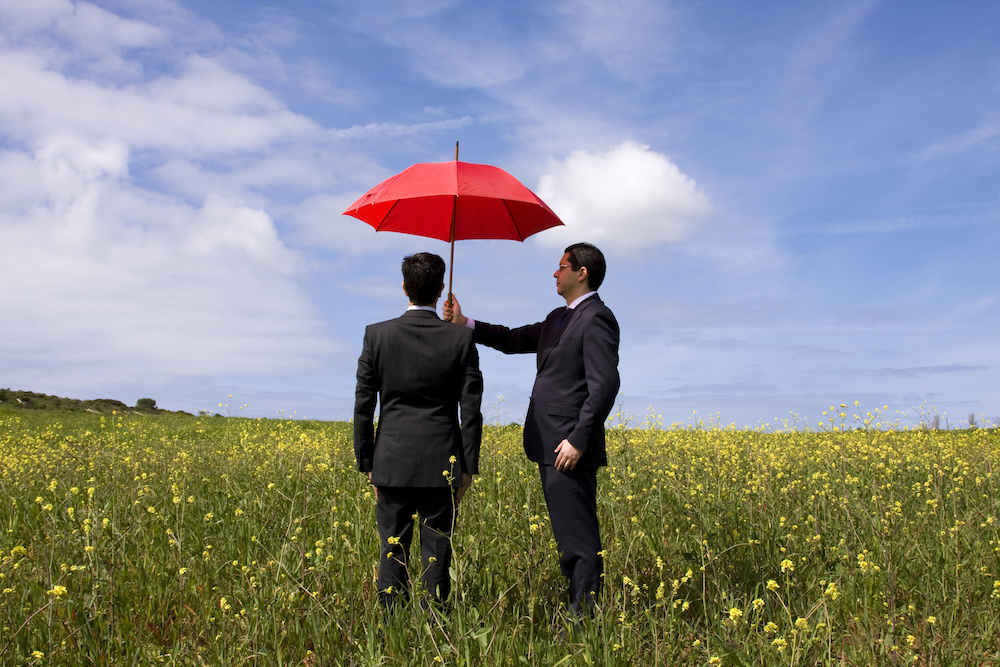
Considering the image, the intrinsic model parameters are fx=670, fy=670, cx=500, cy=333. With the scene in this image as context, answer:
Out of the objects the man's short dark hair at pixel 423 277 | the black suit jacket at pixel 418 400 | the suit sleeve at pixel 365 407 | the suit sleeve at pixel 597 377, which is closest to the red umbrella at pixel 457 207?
the man's short dark hair at pixel 423 277

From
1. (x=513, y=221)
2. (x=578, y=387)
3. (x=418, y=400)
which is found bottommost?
(x=418, y=400)

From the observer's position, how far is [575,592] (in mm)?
4133

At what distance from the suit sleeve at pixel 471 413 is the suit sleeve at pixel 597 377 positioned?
0.58m

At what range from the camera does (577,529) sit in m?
4.09

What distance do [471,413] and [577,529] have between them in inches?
37.7

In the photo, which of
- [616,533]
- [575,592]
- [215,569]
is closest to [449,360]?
[575,592]

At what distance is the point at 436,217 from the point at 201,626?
133 inches

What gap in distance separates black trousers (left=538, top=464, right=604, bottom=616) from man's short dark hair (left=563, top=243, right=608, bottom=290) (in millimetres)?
1233

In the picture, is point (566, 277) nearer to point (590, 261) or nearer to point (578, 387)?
point (590, 261)

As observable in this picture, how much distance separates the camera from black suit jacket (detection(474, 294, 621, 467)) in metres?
3.99

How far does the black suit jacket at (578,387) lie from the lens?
3994mm

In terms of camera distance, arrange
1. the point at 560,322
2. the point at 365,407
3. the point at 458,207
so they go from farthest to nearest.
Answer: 1. the point at 458,207
2. the point at 560,322
3. the point at 365,407

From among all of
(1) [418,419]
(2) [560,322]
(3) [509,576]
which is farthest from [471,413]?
(3) [509,576]

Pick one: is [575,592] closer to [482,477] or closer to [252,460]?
[482,477]
